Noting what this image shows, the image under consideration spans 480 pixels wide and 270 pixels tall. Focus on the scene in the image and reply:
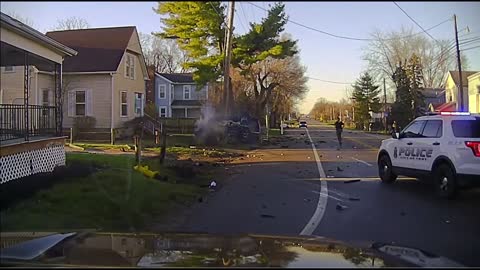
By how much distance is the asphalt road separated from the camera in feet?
28.1

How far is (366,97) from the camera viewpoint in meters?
90.1

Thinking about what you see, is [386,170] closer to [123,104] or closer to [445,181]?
[445,181]

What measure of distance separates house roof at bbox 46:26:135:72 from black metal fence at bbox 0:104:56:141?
57.3ft

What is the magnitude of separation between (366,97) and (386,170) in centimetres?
7631

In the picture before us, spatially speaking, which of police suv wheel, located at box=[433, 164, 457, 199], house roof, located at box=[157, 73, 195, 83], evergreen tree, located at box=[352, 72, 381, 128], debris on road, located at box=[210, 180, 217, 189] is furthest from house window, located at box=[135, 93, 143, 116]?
evergreen tree, located at box=[352, 72, 381, 128]

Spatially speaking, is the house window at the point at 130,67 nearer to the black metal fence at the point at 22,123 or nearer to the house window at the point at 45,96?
the house window at the point at 45,96

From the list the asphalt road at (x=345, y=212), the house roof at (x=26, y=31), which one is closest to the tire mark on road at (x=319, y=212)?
the asphalt road at (x=345, y=212)

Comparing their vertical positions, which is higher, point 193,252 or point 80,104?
point 80,104

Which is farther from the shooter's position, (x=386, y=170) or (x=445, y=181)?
(x=386, y=170)

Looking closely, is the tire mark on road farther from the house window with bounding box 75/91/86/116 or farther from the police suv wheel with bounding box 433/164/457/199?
the house window with bounding box 75/91/86/116

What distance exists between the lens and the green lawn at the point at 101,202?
8797 millimetres

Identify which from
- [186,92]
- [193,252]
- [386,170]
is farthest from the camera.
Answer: [186,92]

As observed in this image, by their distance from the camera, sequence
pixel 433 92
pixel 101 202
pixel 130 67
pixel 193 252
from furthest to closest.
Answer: pixel 433 92, pixel 130 67, pixel 101 202, pixel 193 252

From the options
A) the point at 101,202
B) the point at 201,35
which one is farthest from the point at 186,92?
the point at 101,202
